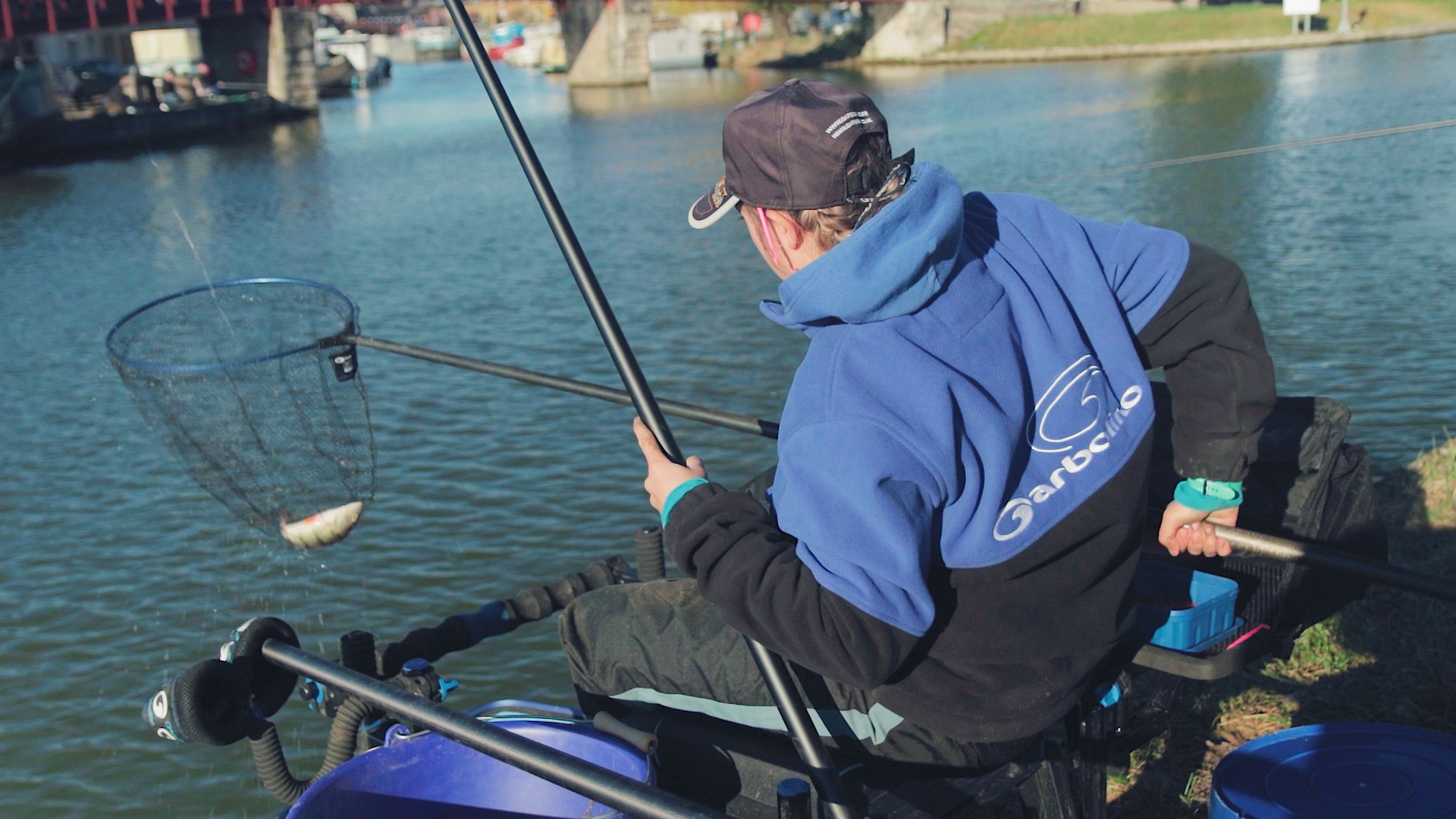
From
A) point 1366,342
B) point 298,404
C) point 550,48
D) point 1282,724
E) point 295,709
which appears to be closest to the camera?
point 1282,724

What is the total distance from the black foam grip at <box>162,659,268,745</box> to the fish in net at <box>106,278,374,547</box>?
6.96 ft

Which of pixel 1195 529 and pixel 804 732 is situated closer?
pixel 804 732

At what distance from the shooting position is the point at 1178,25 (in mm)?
45531

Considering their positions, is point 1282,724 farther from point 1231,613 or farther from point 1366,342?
point 1366,342

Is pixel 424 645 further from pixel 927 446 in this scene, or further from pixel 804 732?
pixel 927 446

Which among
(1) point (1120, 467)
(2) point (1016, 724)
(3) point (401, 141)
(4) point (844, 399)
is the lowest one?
(3) point (401, 141)

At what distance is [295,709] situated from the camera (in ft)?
19.6

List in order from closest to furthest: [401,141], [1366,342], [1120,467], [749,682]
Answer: [1120,467] → [749,682] → [1366,342] → [401,141]

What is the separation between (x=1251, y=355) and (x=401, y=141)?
29.4 m

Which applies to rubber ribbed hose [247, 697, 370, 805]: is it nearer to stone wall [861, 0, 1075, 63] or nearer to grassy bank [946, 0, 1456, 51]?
grassy bank [946, 0, 1456, 51]

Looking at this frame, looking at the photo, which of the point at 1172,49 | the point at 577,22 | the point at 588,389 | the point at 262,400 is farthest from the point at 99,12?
the point at 588,389

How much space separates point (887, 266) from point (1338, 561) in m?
1.23

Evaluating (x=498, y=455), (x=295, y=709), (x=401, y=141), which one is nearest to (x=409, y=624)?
(x=295, y=709)

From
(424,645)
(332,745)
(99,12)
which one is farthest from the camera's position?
(99,12)
